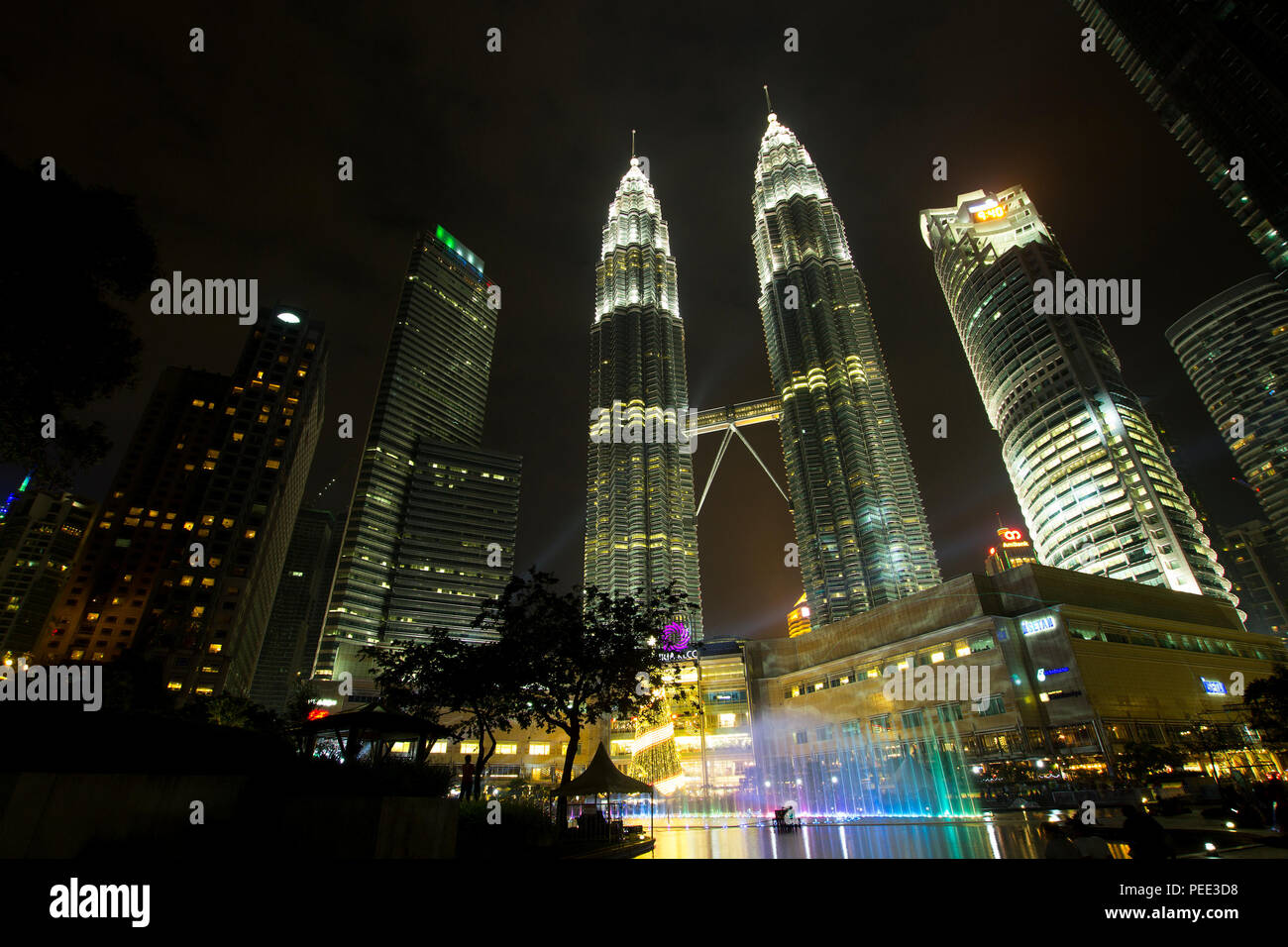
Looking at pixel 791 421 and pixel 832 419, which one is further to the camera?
pixel 791 421

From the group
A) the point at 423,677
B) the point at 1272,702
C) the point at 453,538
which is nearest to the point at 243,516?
the point at 453,538

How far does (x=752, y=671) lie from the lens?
82938mm

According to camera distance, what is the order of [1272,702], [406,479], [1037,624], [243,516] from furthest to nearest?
[406,479] < [243,516] < [1037,624] < [1272,702]

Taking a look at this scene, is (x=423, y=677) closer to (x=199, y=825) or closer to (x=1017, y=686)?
(x=199, y=825)

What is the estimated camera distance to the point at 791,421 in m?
141

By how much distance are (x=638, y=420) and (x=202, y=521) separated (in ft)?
304

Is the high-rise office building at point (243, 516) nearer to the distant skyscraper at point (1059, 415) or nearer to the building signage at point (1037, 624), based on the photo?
the building signage at point (1037, 624)

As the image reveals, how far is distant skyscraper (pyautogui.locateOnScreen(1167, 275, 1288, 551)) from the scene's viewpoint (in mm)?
154500

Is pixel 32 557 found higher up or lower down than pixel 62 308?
higher up

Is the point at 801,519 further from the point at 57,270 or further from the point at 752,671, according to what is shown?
the point at 57,270

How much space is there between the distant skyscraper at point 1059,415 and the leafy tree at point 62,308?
125 m

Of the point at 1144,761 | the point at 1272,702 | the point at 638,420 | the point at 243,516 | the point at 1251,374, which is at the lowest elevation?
the point at 1144,761

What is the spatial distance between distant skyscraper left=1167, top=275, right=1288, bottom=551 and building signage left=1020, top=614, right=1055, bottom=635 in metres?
148

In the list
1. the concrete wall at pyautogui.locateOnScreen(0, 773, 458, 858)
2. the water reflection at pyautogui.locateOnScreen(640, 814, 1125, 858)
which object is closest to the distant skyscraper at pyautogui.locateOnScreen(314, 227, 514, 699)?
the water reflection at pyautogui.locateOnScreen(640, 814, 1125, 858)
